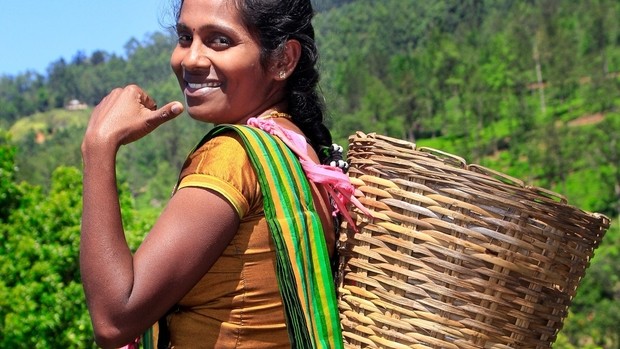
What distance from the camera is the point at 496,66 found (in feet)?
195

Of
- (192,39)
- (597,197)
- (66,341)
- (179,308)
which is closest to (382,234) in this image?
(179,308)

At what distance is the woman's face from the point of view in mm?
1714

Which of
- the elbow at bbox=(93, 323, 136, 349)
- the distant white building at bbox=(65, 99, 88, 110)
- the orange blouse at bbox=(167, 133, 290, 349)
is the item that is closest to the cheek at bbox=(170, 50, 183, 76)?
the orange blouse at bbox=(167, 133, 290, 349)

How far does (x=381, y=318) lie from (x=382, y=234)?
0.17 meters

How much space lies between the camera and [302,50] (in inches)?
73.5

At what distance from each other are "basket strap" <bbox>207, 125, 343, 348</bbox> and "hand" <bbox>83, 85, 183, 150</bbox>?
0.37 feet

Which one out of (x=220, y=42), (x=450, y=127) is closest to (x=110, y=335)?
(x=220, y=42)

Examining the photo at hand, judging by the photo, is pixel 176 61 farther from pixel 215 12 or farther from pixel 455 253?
pixel 455 253

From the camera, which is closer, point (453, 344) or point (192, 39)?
point (453, 344)

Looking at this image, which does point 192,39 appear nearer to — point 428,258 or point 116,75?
point 428,258

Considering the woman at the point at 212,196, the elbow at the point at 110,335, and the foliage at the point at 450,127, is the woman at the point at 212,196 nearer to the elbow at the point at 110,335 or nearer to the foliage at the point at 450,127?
the elbow at the point at 110,335

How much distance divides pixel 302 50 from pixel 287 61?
0.21ft

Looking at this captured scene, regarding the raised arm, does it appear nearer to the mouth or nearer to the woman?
the woman

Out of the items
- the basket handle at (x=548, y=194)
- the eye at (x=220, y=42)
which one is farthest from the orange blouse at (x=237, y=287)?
the basket handle at (x=548, y=194)
